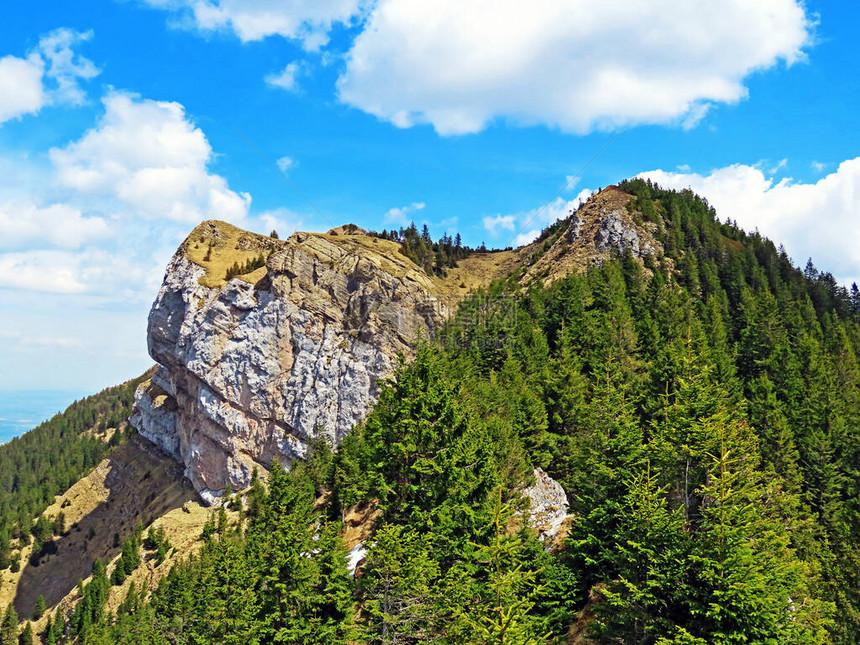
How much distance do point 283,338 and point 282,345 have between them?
67.6 inches

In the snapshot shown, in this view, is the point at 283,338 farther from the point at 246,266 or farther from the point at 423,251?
the point at 423,251

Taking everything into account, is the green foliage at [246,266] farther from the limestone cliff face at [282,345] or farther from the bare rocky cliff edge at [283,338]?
the limestone cliff face at [282,345]

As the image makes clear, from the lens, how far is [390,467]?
86.2ft

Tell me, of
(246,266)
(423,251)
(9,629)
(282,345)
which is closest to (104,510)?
(9,629)

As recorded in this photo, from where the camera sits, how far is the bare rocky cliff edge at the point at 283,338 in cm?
12362

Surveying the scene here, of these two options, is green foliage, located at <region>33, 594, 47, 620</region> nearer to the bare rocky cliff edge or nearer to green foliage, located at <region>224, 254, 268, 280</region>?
the bare rocky cliff edge

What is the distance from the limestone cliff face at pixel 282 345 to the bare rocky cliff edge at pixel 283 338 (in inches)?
9.8

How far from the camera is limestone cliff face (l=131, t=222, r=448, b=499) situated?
123438 mm

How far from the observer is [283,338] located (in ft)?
422

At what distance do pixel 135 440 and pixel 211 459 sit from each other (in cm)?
4048

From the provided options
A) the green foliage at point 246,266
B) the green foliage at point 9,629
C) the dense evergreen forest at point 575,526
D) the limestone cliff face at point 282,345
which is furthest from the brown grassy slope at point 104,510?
the dense evergreen forest at point 575,526

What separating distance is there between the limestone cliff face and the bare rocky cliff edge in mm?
248

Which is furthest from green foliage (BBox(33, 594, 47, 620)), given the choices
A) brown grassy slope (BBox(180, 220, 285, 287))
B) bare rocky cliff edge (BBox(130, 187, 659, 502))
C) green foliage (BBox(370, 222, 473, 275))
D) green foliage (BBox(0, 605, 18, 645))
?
green foliage (BBox(370, 222, 473, 275))

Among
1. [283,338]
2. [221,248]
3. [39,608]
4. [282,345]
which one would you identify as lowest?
[39,608]
